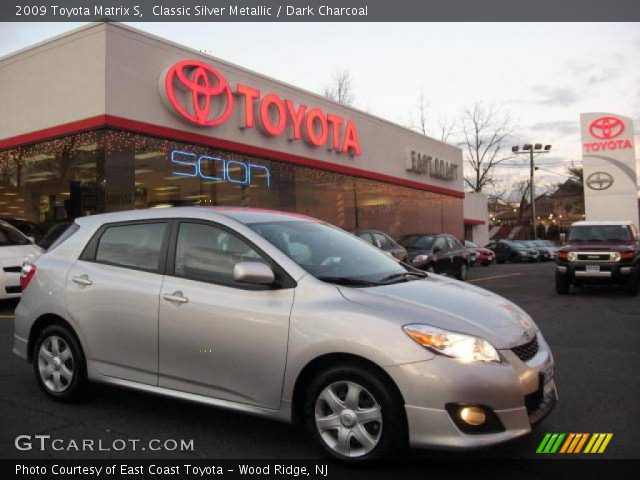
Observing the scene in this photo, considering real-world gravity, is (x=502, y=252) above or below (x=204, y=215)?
below

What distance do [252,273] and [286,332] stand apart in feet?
1.37

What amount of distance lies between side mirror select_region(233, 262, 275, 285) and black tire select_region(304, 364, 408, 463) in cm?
67

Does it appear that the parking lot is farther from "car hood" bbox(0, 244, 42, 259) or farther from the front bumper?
"car hood" bbox(0, 244, 42, 259)

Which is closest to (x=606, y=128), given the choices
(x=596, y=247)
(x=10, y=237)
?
(x=596, y=247)

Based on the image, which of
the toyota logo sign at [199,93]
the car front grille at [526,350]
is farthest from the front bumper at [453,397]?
the toyota logo sign at [199,93]

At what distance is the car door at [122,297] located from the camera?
4.10 m

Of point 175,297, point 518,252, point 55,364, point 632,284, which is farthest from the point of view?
point 518,252

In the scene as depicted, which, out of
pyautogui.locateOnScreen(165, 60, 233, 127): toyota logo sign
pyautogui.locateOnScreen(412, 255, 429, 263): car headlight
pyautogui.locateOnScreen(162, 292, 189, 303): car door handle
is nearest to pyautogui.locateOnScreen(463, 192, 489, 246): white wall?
pyautogui.locateOnScreen(412, 255, 429, 263): car headlight

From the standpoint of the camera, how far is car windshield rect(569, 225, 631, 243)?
13.2m

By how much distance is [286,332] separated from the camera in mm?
3514

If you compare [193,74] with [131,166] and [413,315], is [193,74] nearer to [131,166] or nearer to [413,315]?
[131,166]

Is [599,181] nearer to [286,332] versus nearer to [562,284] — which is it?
[562,284]

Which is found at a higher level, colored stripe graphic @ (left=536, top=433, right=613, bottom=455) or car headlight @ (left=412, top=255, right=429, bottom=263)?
car headlight @ (left=412, top=255, right=429, bottom=263)

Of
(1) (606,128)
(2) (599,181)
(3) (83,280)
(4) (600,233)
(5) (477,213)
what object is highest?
(1) (606,128)
